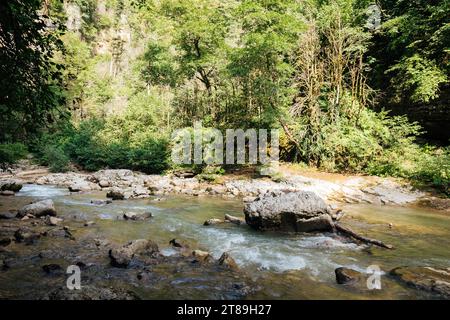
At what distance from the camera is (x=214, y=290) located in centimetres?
434

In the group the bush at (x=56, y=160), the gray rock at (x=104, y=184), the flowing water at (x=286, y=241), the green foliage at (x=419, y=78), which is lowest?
the flowing water at (x=286, y=241)

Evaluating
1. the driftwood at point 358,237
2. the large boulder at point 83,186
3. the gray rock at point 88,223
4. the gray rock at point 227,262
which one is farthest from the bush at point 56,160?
the driftwood at point 358,237

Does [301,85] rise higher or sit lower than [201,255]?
higher

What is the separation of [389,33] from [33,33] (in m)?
17.1

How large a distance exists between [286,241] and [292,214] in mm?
836

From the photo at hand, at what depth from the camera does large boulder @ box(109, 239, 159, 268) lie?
5.04m

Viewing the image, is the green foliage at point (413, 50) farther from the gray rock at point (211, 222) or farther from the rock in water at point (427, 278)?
the rock in water at point (427, 278)

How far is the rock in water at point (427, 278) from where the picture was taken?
173 inches

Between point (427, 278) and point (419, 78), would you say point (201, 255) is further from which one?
point (419, 78)

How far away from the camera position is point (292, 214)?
24.3ft

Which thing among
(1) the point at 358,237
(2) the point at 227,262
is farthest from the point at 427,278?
(2) the point at 227,262

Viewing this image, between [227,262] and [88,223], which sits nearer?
[227,262]

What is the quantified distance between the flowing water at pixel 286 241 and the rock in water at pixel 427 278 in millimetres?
193
